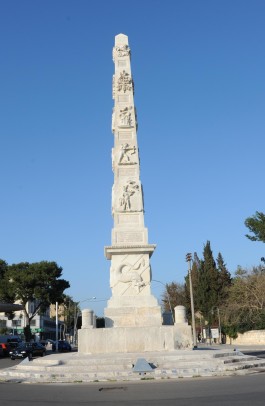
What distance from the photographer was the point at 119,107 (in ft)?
72.6

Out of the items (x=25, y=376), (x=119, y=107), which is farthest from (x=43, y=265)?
(x=25, y=376)

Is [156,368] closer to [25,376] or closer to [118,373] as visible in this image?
[118,373]

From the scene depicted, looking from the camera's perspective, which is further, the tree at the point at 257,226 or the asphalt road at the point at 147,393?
the tree at the point at 257,226

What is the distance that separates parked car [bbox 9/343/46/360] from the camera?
3416 cm

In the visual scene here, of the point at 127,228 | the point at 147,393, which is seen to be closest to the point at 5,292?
the point at 127,228

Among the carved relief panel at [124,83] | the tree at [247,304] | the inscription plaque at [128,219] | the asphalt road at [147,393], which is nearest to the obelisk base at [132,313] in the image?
the inscription plaque at [128,219]

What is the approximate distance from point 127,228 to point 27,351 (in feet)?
63.4

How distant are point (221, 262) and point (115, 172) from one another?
176 feet

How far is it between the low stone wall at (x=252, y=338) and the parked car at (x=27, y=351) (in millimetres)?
22867

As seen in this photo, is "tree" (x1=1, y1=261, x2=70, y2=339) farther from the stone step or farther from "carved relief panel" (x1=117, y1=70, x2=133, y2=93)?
the stone step

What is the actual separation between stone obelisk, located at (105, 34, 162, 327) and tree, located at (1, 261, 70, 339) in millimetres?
35256

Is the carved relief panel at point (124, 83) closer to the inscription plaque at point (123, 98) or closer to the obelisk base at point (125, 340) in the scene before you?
the inscription plaque at point (123, 98)

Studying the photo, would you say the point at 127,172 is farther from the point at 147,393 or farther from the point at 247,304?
the point at 247,304

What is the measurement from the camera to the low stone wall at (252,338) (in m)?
46.7
